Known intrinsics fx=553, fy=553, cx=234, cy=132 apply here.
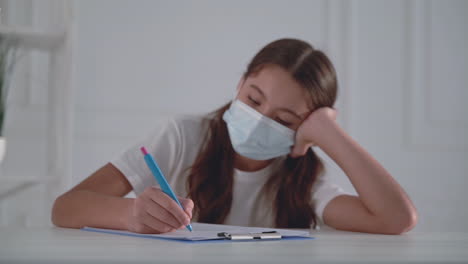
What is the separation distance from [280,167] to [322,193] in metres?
0.16

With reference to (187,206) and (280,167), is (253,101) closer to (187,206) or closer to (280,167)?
(280,167)

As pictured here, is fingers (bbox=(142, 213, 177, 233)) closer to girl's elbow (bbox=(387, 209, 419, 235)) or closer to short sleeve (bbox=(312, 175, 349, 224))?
girl's elbow (bbox=(387, 209, 419, 235))

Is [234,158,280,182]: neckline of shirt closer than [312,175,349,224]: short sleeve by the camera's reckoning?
No

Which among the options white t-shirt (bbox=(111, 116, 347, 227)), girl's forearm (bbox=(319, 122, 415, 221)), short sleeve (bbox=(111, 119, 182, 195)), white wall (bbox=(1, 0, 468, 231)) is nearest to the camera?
girl's forearm (bbox=(319, 122, 415, 221))

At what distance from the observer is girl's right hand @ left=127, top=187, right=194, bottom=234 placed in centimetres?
81

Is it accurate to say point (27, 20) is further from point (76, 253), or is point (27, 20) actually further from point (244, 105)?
point (76, 253)

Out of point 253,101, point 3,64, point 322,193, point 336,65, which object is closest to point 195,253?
point 253,101

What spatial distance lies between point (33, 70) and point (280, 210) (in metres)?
1.31

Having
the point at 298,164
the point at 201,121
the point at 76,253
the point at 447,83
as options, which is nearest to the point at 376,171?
the point at 298,164

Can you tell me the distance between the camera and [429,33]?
2.63 m

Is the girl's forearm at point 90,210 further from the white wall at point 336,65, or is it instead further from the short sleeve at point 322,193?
the white wall at point 336,65

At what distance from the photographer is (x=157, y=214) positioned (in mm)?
815

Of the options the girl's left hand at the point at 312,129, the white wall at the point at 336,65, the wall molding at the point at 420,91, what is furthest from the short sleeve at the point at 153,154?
the wall molding at the point at 420,91

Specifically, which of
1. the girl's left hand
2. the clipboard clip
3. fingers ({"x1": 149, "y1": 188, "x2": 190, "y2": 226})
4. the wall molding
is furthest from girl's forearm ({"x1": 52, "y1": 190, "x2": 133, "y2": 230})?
the wall molding
